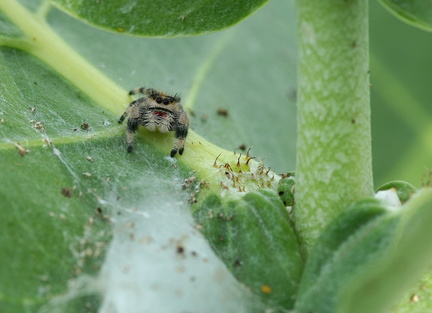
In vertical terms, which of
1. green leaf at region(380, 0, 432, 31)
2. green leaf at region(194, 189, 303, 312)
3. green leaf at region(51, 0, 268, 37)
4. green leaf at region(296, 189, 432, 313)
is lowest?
green leaf at region(296, 189, 432, 313)

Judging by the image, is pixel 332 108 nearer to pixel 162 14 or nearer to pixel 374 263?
pixel 374 263

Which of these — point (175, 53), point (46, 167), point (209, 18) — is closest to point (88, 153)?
point (46, 167)

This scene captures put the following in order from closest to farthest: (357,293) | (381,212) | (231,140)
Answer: (357,293) → (381,212) → (231,140)

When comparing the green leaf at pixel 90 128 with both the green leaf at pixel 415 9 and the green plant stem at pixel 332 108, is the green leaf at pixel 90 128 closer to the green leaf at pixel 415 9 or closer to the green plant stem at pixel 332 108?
the green plant stem at pixel 332 108

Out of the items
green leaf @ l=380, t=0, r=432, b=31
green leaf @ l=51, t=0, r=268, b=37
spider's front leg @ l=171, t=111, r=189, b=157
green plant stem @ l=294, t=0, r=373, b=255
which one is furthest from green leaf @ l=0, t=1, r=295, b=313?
green leaf @ l=380, t=0, r=432, b=31

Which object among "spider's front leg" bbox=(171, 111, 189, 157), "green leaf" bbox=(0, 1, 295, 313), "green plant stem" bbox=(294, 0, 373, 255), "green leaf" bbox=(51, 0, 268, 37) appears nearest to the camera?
"green plant stem" bbox=(294, 0, 373, 255)

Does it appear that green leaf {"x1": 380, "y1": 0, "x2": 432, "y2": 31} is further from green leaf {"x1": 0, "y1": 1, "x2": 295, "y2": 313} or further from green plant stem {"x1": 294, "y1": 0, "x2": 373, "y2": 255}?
green leaf {"x1": 0, "y1": 1, "x2": 295, "y2": 313}

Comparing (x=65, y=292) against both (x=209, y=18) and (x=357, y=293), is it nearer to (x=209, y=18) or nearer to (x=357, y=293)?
(x=357, y=293)
